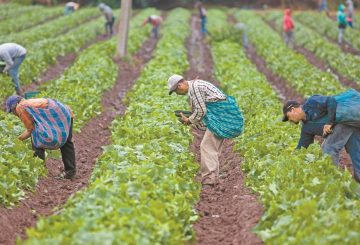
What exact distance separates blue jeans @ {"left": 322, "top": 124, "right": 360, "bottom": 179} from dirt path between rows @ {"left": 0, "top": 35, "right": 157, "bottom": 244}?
11.1ft

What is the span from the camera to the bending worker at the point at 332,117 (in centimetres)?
774

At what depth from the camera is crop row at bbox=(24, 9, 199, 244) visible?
546 centimetres

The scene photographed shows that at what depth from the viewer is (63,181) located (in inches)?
363

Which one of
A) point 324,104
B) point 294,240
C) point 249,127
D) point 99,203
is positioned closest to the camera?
point 294,240

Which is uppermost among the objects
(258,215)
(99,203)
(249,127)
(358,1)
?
(99,203)

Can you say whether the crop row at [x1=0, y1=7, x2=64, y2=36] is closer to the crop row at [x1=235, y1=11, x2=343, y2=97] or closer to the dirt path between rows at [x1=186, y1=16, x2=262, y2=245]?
the crop row at [x1=235, y1=11, x2=343, y2=97]

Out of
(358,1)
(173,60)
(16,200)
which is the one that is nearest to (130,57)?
(173,60)

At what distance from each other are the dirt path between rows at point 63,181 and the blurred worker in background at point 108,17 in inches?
432

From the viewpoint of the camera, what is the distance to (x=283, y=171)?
752cm

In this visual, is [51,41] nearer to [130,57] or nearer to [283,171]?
[130,57]

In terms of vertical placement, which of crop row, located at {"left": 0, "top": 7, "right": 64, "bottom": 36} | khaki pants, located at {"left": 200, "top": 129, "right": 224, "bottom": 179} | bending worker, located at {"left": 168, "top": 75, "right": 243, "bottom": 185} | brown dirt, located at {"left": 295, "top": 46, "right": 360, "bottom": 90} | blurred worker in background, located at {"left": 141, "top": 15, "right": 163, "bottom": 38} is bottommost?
crop row, located at {"left": 0, "top": 7, "right": 64, "bottom": 36}

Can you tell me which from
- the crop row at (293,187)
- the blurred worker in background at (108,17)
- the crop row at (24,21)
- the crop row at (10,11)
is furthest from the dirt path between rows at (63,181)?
the crop row at (10,11)

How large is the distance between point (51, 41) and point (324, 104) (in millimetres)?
15317

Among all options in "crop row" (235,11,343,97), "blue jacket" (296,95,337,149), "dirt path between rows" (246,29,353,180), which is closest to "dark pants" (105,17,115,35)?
"crop row" (235,11,343,97)
